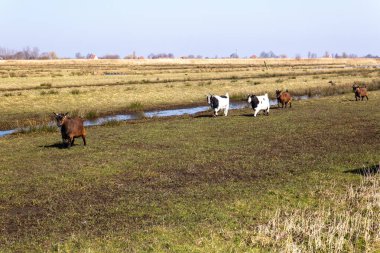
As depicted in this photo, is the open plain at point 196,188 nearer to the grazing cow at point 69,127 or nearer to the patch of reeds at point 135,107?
the grazing cow at point 69,127

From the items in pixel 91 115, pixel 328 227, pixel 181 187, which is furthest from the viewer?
pixel 91 115

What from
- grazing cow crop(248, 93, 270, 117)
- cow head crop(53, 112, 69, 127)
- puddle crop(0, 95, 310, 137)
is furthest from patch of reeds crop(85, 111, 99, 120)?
cow head crop(53, 112, 69, 127)

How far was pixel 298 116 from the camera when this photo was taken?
26.3 m

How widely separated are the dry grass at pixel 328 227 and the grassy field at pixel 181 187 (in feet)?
0.13

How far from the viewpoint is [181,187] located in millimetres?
12047

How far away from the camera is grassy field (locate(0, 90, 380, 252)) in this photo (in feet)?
27.9

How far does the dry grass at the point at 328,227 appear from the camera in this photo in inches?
320

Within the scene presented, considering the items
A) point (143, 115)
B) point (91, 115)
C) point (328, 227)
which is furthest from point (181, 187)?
point (91, 115)

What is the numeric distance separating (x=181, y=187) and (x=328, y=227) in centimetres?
433

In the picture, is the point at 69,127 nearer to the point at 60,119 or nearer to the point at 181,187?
the point at 60,119

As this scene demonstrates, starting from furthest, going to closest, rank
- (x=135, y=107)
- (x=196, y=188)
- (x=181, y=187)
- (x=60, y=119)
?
(x=135, y=107), (x=60, y=119), (x=181, y=187), (x=196, y=188)

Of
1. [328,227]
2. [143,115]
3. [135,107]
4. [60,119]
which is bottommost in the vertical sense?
[328,227]

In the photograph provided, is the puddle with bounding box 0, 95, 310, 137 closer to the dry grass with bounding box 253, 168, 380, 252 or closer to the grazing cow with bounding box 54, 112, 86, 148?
the grazing cow with bounding box 54, 112, 86, 148

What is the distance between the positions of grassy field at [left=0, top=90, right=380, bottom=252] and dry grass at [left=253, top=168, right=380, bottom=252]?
0.04 metres
